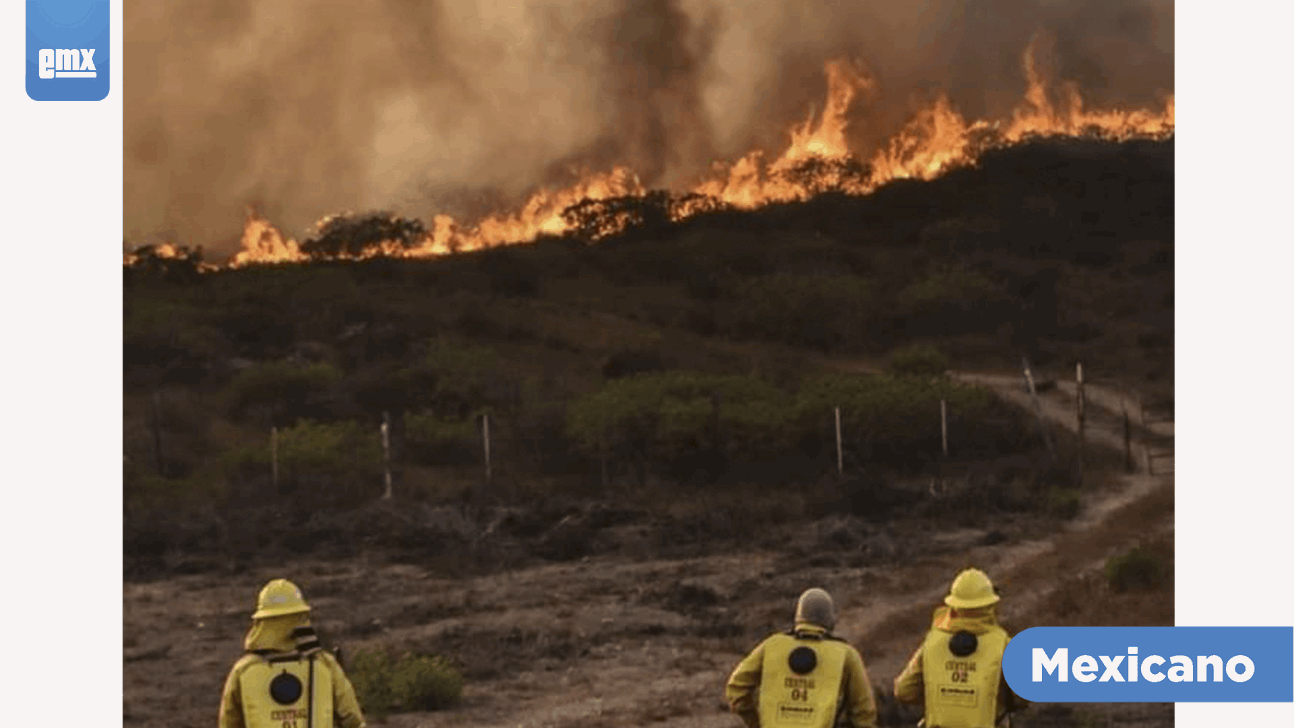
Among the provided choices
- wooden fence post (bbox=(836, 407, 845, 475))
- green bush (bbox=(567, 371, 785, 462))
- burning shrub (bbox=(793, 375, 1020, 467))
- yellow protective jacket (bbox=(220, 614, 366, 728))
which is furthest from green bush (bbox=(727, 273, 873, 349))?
yellow protective jacket (bbox=(220, 614, 366, 728))

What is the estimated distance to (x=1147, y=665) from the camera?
11734 millimetres

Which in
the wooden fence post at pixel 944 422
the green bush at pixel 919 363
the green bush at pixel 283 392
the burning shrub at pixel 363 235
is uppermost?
the burning shrub at pixel 363 235

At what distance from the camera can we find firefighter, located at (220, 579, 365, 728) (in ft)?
36.3

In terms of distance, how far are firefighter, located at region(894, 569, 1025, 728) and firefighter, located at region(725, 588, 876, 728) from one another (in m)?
0.25

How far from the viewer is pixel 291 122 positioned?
3046 inches

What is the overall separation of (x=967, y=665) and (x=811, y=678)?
0.78 metres

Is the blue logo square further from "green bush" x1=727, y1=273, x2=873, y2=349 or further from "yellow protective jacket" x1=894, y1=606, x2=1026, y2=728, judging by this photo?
"green bush" x1=727, y1=273, x2=873, y2=349

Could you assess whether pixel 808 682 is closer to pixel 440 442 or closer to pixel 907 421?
pixel 907 421

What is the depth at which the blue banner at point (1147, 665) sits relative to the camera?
11.5m

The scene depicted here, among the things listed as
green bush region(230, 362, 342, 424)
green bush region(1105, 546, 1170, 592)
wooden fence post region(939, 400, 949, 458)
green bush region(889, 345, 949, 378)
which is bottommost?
green bush region(1105, 546, 1170, 592)

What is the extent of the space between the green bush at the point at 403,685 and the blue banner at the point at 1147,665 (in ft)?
47.9

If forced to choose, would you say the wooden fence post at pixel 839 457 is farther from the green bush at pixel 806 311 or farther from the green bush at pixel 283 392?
the green bush at pixel 806 311

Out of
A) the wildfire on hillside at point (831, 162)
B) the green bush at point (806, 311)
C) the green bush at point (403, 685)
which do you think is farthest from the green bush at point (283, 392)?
the green bush at point (403, 685)
